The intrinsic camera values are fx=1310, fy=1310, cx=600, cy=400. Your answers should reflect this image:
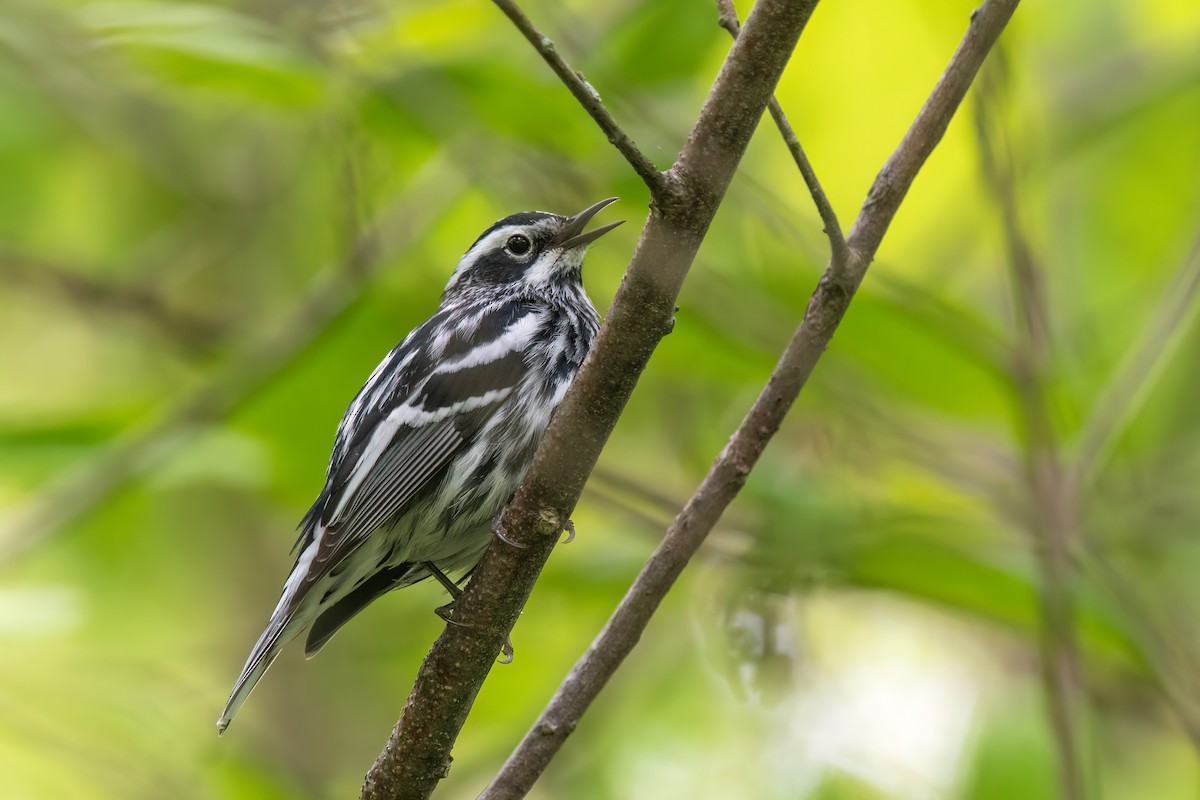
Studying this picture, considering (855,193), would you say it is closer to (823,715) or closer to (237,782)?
(823,715)

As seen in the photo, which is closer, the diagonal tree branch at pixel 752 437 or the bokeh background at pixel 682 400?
the diagonal tree branch at pixel 752 437

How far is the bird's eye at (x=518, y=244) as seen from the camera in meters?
5.52

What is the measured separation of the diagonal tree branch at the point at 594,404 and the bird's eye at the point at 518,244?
240 cm

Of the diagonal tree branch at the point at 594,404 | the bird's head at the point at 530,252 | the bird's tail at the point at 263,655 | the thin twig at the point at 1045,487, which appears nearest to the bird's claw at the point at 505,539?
the diagonal tree branch at the point at 594,404

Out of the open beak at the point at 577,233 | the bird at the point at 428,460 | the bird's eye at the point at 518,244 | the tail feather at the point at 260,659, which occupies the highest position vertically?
the bird's eye at the point at 518,244

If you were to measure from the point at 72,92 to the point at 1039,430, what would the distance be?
5.28 m

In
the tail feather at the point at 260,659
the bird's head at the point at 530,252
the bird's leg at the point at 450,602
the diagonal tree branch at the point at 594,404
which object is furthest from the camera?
the bird's head at the point at 530,252

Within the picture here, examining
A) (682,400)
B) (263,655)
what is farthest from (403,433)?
(682,400)

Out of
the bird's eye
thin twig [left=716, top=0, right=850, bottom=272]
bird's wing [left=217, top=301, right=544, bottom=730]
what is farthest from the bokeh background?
thin twig [left=716, top=0, right=850, bottom=272]

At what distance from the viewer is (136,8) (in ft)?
15.8

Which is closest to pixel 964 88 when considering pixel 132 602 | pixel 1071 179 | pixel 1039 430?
pixel 1039 430

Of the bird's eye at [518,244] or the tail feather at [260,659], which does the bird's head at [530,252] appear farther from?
the tail feather at [260,659]

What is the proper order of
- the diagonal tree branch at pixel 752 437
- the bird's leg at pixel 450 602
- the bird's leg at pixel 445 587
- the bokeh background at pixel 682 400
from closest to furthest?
the diagonal tree branch at pixel 752 437
the bird's leg at pixel 450 602
the bird's leg at pixel 445 587
the bokeh background at pixel 682 400

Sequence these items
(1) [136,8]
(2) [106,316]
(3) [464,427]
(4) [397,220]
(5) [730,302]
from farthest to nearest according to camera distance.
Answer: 1. (2) [106,316]
2. (4) [397,220]
3. (5) [730,302]
4. (1) [136,8]
5. (3) [464,427]
